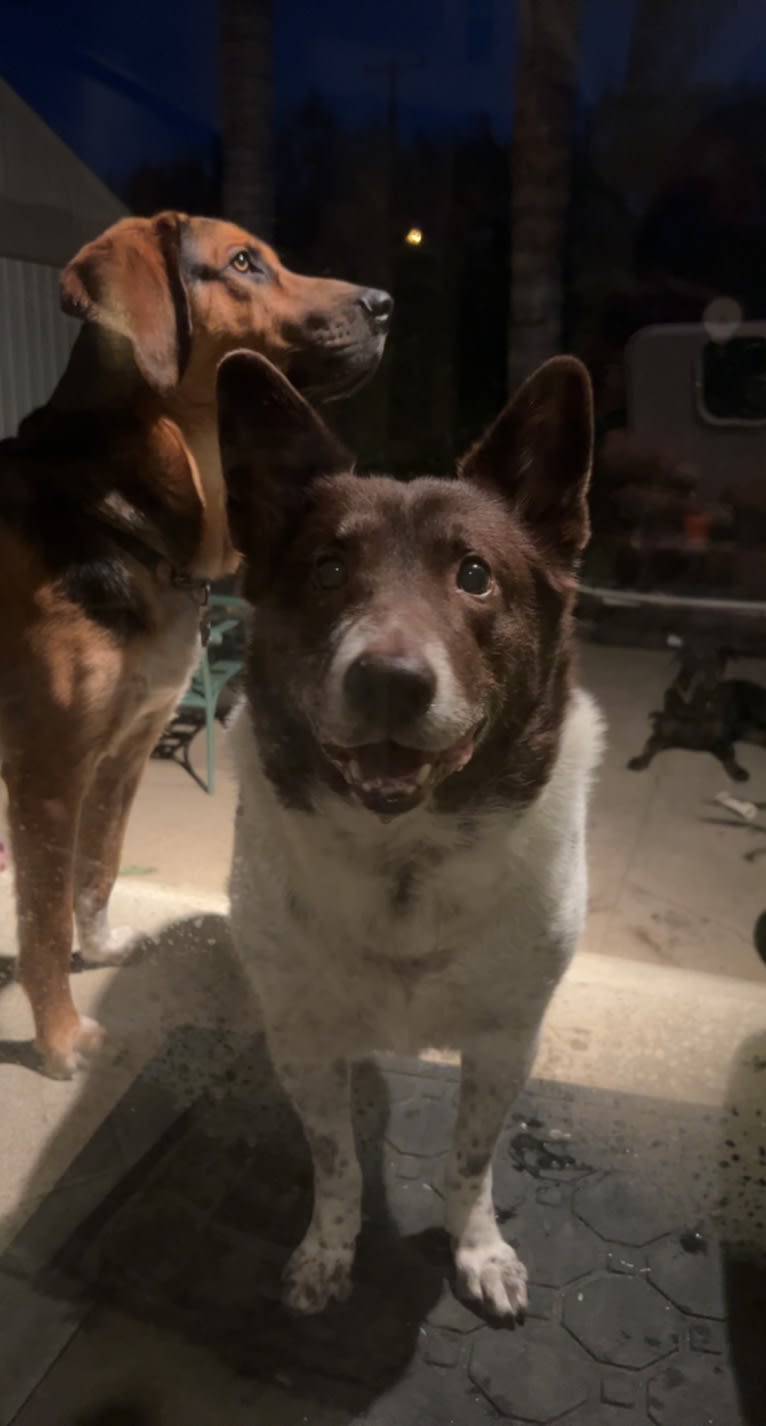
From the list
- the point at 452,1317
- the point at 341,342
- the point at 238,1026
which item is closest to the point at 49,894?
the point at 238,1026

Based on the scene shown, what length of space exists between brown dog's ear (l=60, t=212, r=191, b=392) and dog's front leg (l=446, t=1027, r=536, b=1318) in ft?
2.78

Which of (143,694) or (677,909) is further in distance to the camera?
(677,909)

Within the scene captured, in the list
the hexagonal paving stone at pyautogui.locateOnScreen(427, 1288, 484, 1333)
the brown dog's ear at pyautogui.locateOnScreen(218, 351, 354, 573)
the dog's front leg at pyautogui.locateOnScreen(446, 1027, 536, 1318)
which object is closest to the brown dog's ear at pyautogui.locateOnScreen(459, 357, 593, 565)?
the brown dog's ear at pyautogui.locateOnScreen(218, 351, 354, 573)

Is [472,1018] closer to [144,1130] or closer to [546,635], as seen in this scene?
[546,635]

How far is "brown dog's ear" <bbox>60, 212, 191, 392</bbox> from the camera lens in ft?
3.74

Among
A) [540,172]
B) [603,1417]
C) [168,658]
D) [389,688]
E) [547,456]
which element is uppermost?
[540,172]

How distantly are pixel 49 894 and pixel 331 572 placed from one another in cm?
78

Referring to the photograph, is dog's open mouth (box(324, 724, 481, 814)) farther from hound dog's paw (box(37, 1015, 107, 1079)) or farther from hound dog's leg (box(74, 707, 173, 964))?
hound dog's paw (box(37, 1015, 107, 1079))

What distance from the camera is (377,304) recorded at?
3.62 feet

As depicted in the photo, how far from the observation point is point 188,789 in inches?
79.4

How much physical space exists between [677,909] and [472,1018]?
102 cm

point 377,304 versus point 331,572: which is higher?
point 377,304

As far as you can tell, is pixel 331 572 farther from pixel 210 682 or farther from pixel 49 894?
pixel 49 894

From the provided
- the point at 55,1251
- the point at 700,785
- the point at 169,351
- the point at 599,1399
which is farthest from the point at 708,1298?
the point at 169,351
